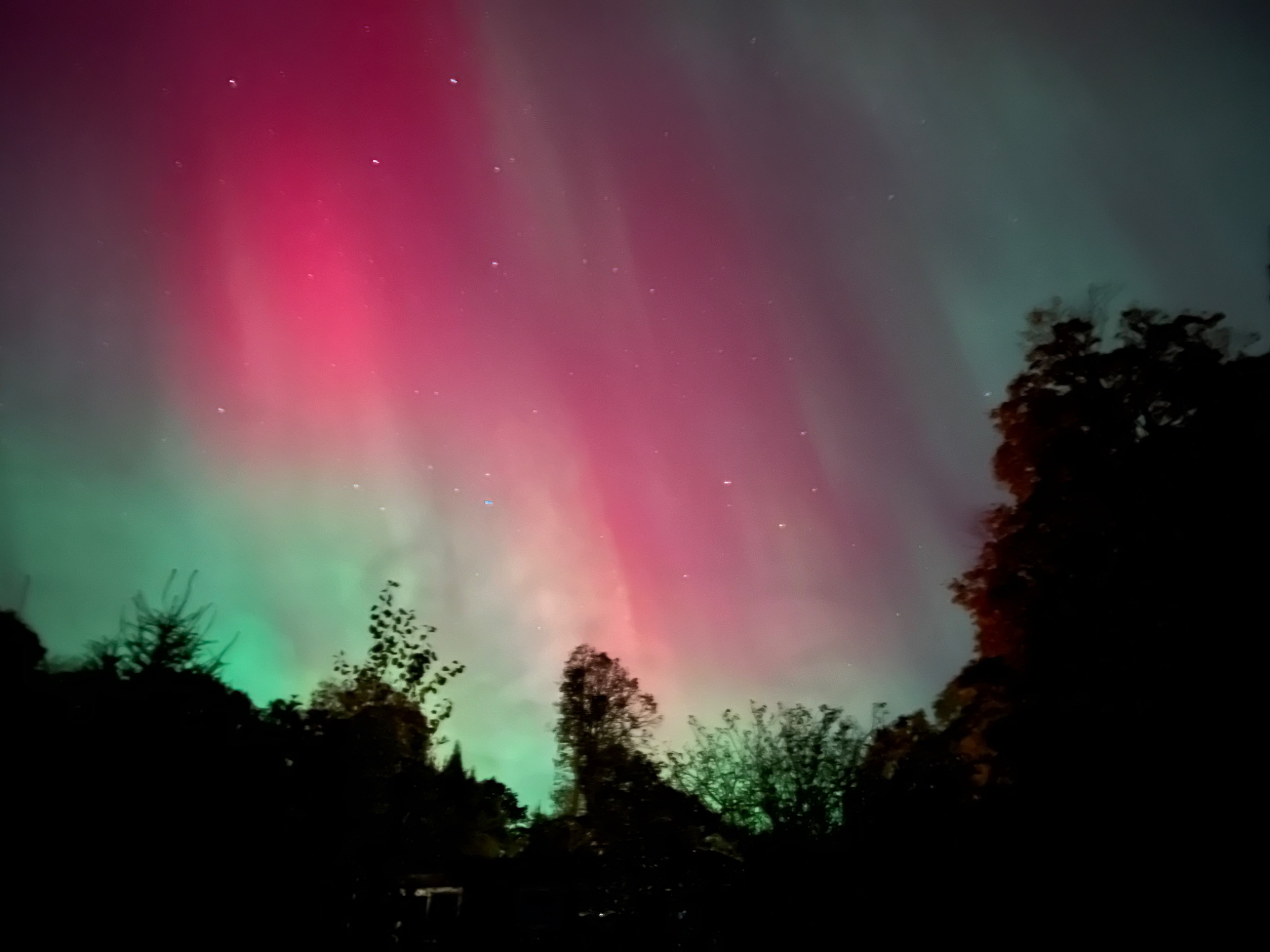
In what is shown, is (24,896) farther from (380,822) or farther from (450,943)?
(450,943)

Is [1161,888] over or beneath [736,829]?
beneath

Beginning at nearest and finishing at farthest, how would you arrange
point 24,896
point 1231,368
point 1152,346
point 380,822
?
point 24,896 → point 1231,368 → point 1152,346 → point 380,822

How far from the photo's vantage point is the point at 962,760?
1956cm

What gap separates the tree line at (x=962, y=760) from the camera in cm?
1288

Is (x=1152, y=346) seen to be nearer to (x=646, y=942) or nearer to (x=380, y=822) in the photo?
(x=646, y=942)

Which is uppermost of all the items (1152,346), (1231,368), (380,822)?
(1152,346)

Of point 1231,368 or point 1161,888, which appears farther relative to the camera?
point 1231,368

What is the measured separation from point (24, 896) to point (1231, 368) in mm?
24986

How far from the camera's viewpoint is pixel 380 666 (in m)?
37.0

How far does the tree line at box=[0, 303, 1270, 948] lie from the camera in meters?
12.9

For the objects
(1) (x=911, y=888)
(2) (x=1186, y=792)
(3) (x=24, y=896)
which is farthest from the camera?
(1) (x=911, y=888)

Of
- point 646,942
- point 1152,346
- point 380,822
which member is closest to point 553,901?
point 380,822

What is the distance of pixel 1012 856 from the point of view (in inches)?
614

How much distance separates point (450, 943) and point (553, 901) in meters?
4.12
